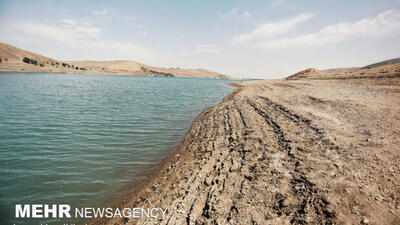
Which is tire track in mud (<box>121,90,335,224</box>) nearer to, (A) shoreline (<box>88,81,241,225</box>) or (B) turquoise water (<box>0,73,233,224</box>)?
(A) shoreline (<box>88,81,241,225</box>)

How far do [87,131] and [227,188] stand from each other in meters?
11.2

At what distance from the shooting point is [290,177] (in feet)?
15.6

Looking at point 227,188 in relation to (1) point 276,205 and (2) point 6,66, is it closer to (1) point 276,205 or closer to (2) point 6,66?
(1) point 276,205

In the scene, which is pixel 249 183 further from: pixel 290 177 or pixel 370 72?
pixel 370 72

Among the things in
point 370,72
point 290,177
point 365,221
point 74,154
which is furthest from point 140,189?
point 370,72

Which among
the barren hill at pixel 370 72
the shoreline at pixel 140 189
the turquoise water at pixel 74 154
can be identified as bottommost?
the shoreline at pixel 140 189

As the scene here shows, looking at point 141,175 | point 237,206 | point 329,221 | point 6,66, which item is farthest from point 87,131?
point 6,66

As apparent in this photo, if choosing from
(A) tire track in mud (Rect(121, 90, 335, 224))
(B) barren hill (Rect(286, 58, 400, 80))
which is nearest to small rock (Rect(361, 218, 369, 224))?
(A) tire track in mud (Rect(121, 90, 335, 224))

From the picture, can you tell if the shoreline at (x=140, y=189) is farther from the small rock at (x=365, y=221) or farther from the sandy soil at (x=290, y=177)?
the small rock at (x=365, y=221)

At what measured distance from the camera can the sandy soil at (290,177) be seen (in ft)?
11.7

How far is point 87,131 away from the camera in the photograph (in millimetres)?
11773

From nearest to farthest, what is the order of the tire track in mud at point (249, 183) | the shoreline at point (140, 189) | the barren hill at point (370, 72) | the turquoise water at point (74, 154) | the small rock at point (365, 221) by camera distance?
the small rock at point (365, 221) → the tire track in mud at point (249, 183) → the shoreline at point (140, 189) → the turquoise water at point (74, 154) → the barren hill at point (370, 72)

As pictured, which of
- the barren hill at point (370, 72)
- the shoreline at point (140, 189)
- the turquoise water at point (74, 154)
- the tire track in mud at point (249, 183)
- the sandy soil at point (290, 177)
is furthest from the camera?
the barren hill at point (370, 72)

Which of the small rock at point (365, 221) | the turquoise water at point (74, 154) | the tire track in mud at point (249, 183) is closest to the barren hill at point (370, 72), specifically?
the tire track in mud at point (249, 183)
